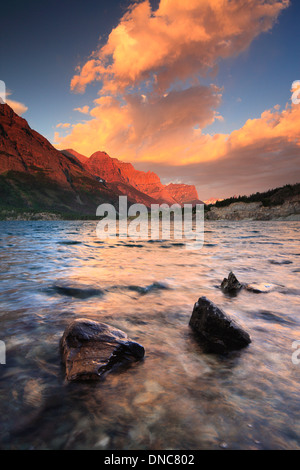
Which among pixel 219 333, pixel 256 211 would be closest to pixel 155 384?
pixel 219 333

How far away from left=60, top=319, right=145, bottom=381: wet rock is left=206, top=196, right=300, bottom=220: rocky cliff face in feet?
249

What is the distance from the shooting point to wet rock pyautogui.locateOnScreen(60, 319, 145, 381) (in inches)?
104

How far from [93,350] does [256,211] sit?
8111cm

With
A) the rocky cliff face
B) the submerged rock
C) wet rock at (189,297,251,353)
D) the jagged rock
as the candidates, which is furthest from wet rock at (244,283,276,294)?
the rocky cliff face

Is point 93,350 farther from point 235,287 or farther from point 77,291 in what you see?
point 235,287

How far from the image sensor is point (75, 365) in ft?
8.79

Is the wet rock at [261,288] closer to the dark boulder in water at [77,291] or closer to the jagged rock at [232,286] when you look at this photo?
the jagged rock at [232,286]

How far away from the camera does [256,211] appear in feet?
246

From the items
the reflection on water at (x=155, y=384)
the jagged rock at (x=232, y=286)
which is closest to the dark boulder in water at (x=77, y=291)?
the reflection on water at (x=155, y=384)

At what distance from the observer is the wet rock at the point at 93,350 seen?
104 inches

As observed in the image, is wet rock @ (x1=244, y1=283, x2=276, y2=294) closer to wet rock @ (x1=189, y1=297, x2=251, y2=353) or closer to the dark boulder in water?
wet rock @ (x1=189, y1=297, x2=251, y2=353)

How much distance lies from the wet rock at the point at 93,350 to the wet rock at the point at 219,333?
3.58ft

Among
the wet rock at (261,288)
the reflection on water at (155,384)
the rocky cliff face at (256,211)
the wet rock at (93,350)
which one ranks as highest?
the rocky cliff face at (256,211)
